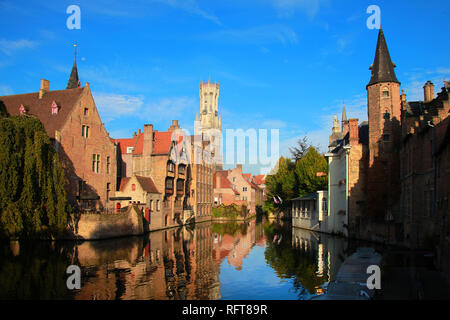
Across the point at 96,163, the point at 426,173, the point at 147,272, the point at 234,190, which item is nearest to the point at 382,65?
the point at 426,173

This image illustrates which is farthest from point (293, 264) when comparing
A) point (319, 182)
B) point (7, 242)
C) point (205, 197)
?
point (205, 197)

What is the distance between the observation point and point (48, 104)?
42.0m

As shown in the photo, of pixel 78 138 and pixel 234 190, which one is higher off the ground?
pixel 78 138

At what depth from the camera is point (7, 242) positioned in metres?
30.1

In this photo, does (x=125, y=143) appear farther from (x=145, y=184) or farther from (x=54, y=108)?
(x=54, y=108)

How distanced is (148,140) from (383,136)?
30127 millimetres

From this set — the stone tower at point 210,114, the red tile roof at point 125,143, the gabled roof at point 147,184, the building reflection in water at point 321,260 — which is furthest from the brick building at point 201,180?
the stone tower at point 210,114

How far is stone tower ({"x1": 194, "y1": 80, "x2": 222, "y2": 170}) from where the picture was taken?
16288cm

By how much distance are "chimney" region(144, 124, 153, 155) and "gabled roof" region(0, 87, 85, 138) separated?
11.2 meters

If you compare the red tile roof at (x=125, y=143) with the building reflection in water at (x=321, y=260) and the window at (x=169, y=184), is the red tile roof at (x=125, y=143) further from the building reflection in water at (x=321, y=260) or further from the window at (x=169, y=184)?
the building reflection in water at (x=321, y=260)

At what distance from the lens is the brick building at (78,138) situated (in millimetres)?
38784

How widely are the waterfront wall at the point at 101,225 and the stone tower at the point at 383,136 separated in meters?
24.0

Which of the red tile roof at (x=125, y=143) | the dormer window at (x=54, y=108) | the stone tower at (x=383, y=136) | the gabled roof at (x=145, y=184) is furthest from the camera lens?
the red tile roof at (x=125, y=143)

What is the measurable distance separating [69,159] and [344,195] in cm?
2905
